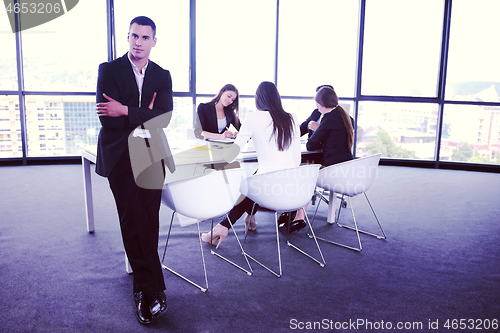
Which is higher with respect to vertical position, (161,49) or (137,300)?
(161,49)

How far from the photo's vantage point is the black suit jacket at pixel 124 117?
1.80 m

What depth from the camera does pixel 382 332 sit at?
1783 millimetres

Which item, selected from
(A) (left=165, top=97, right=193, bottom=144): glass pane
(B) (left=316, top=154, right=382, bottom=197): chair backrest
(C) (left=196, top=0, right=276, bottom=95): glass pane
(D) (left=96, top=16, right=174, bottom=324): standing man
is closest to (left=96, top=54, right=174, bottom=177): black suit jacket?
(D) (left=96, top=16, right=174, bottom=324): standing man

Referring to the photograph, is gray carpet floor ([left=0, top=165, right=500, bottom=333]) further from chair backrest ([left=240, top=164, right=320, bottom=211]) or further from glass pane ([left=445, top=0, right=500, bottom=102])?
glass pane ([left=445, top=0, right=500, bottom=102])

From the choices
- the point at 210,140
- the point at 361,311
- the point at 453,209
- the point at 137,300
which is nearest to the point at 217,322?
the point at 137,300

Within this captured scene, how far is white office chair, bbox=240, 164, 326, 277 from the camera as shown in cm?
225

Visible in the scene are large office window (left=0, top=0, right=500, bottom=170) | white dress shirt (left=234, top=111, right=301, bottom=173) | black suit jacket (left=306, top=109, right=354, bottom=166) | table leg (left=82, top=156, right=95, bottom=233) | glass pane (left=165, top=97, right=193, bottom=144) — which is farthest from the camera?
glass pane (left=165, top=97, right=193, bottom=144)

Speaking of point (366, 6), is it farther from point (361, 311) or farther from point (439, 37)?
point (361, 311)

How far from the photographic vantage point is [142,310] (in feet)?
6.00

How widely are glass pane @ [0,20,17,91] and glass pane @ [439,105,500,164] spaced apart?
7.14 meters

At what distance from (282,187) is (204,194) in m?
0.52

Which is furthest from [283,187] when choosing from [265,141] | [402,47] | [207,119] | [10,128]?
[10,128]

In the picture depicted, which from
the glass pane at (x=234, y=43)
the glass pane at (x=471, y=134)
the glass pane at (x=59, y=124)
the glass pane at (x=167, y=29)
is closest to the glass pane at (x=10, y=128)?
the glass pane at (x=59, y=124)

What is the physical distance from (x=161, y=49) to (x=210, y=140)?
336 cm
